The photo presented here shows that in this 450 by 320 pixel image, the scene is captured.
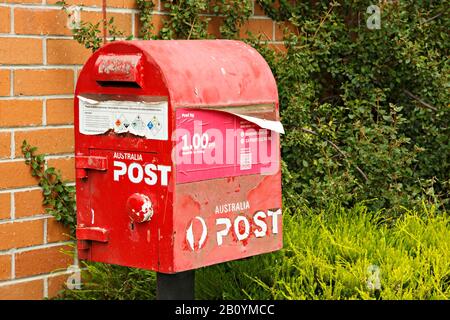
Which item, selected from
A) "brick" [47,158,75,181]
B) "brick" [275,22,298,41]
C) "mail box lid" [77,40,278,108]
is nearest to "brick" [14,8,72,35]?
"brick" [47,158,75,181]

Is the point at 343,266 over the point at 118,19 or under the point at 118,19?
under

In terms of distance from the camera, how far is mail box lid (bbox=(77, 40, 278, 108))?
3.55 metres

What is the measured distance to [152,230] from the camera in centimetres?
358

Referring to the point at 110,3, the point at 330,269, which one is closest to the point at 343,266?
the point at 330,269

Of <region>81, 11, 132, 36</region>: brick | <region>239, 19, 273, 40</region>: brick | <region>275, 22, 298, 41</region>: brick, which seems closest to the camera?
<region>81, 11, 132, 36</region>: brick

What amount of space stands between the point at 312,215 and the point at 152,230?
1.43 metres

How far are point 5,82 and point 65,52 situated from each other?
374mm

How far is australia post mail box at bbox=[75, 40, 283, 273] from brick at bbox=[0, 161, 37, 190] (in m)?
0.66

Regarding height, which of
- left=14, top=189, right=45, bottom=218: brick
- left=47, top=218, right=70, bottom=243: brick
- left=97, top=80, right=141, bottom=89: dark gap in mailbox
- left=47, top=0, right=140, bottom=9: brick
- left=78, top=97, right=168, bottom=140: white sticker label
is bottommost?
left=47, top=218, right=70, bottom=243: brick

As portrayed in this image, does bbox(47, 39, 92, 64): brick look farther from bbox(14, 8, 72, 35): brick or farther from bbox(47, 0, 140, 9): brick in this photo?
bbox(47, 0, 140, 9): brick

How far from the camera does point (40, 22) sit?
445 cm

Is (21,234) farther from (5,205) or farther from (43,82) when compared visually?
(43,82)

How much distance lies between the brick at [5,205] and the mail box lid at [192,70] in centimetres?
83

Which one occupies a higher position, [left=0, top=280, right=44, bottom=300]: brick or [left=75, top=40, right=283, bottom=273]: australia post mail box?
[left=75, top=40, right=283, bottom=273]: australia post mail box
